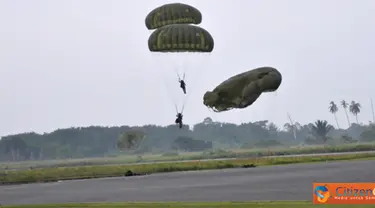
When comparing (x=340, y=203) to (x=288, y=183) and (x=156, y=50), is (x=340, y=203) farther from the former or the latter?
(x=156, y=50)

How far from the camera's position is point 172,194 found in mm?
29312

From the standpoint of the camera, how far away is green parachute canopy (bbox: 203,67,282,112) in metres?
40.3

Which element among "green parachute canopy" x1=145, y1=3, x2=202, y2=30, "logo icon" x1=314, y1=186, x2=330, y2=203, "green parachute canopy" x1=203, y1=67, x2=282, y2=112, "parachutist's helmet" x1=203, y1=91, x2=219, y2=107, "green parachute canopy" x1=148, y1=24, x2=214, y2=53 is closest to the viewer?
"logo icon" x1=314, y1=186, x2=330, y2=203

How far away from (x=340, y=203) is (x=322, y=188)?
0.91m

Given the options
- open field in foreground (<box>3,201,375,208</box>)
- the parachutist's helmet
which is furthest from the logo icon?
the parachutist's helmet

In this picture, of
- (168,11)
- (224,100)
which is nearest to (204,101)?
(224,100)

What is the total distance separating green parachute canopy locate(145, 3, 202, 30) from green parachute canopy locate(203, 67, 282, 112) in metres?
5.76

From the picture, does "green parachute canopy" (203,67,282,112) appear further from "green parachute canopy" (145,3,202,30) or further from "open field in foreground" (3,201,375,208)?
"open field in foreground" (3,201,375,208)

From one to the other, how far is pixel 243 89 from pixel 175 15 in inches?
311

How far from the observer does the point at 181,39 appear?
39.2 m

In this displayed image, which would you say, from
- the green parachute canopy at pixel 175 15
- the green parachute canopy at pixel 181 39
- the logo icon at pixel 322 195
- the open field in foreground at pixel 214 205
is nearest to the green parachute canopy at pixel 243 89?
the green parachute canopy at pixel 181 39

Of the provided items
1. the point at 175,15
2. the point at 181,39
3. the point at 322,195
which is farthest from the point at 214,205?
the point at 175,15

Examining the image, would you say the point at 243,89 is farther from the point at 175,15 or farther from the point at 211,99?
the point at 175,15

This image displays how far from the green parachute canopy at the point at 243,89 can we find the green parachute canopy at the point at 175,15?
5.76 meters
